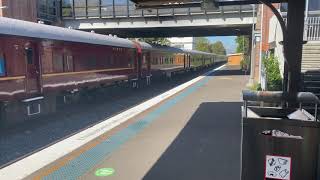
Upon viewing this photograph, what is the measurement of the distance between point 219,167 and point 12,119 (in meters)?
6.94

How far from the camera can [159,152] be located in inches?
348

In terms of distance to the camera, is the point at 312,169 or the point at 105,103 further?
the point at 105,103

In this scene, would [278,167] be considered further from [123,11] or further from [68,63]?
[123,11]

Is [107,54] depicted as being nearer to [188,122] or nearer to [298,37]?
[188,122]

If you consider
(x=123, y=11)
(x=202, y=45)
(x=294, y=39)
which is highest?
(x=123, y=11)

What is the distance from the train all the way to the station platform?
265 cm

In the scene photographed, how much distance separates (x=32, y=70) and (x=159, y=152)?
18.9 ft

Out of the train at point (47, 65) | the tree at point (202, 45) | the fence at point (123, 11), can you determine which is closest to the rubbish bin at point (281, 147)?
the train at point (47, 65)

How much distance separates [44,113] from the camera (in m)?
13.8

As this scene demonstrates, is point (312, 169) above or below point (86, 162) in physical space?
above

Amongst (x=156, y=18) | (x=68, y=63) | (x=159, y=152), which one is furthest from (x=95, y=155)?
(x=156, y=18)

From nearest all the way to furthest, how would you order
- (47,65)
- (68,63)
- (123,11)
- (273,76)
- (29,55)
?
(29,55) < (47,65) < (68,63) < (273,76) < (123,11)

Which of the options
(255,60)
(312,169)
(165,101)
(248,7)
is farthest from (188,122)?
(248,7)

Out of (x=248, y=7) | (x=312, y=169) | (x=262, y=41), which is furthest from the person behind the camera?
(x=248, y=7)
